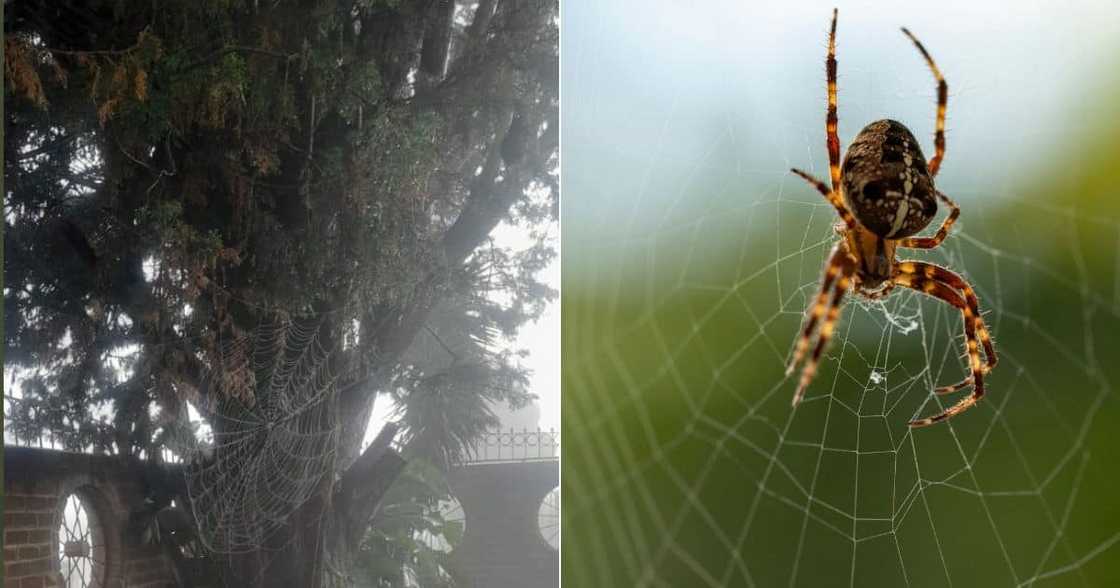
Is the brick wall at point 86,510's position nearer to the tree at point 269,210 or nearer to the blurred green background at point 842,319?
the tree at point 269,210

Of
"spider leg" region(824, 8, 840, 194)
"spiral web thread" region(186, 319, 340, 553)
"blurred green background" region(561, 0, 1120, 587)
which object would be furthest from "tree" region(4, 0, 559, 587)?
"spider leg" region(824, 8, 840, 194)

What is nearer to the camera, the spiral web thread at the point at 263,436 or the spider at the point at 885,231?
the spider at the point at 885,231

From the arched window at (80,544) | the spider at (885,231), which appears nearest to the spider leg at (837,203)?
the spider at (885,231)

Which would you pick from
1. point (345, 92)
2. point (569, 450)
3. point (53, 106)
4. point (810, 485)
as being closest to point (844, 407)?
point (810, 485)

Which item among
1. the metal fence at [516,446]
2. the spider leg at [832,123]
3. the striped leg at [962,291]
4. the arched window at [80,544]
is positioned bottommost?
the arched window at [80,544]

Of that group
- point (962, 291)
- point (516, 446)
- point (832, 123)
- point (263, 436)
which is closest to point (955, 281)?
point (962, 291)
